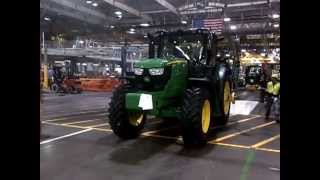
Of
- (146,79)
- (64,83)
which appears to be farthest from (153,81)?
(64,83)

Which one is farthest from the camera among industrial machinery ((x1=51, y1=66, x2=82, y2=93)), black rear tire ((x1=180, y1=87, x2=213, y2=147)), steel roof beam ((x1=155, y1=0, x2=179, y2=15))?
industrial machinery ((x1=51, y1=66, x2=82, y2=93))

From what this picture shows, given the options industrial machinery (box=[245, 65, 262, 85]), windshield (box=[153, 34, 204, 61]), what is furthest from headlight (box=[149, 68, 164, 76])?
industrial machinery (box=[245, 65, 262, 85])

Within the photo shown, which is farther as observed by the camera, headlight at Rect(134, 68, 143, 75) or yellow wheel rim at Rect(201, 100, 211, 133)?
headlight at Rect(134, 68, 143, 75)

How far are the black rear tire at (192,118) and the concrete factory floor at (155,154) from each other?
23 cm

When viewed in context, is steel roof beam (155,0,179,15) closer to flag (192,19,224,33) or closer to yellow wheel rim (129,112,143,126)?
flag (192,19,224,33)

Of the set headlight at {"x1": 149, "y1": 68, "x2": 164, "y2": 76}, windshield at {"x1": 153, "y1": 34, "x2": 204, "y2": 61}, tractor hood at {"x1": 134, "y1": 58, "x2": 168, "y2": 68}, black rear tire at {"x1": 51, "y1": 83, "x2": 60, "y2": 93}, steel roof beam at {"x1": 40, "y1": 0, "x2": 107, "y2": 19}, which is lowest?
black rear tire at {"x1": 51, "y1": 83, "x2": 60, "y2": 93}

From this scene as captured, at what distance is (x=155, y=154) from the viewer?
6238 millimetres

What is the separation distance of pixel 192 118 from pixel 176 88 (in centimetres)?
104

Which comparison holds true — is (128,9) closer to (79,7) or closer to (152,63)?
(79,7)

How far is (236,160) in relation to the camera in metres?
5.85

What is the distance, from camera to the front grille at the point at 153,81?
7176mm

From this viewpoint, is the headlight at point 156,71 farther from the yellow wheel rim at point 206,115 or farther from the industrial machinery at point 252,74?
the industrial machinery at point 252,74

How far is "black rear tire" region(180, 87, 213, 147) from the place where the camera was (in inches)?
254
